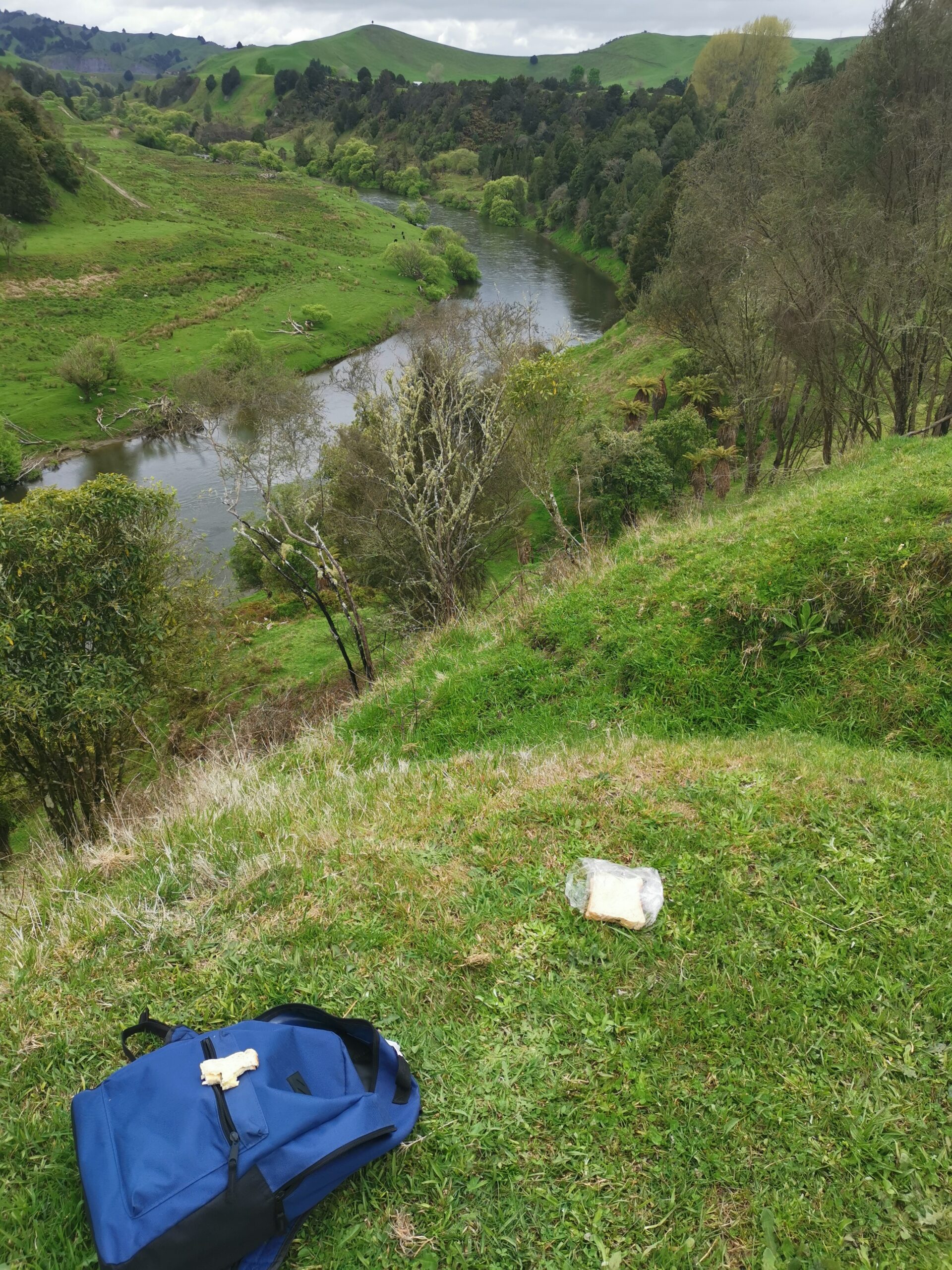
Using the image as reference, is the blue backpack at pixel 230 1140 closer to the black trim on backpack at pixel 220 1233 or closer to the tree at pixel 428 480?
the black trim on backpack at pixel 220 1233

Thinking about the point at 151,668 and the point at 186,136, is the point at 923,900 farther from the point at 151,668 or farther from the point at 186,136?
the point at 186,136

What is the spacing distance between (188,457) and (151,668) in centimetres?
3399

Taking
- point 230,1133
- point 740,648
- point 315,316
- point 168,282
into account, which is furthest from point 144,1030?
point 168,282

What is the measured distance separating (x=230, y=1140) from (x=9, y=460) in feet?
139

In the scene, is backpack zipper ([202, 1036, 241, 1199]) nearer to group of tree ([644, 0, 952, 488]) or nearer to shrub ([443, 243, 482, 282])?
group of tree ([644, 0, 952, 488])

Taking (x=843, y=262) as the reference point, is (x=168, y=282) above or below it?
above

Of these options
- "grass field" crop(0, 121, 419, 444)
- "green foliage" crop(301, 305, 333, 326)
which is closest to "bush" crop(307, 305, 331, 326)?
"green foliage" crop(301, 305, 333, 326)

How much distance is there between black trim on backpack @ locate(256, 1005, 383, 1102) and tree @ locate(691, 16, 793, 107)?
93.0 metres

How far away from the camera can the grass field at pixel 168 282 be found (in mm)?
46250

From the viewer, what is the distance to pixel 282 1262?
7.54 ft

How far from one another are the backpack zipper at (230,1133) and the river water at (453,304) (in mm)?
13719

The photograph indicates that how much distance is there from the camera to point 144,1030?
2951 mm

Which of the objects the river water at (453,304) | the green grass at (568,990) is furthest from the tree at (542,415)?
the green grass at (568,990)

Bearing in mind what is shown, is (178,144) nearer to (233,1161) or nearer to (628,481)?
(628,481)
